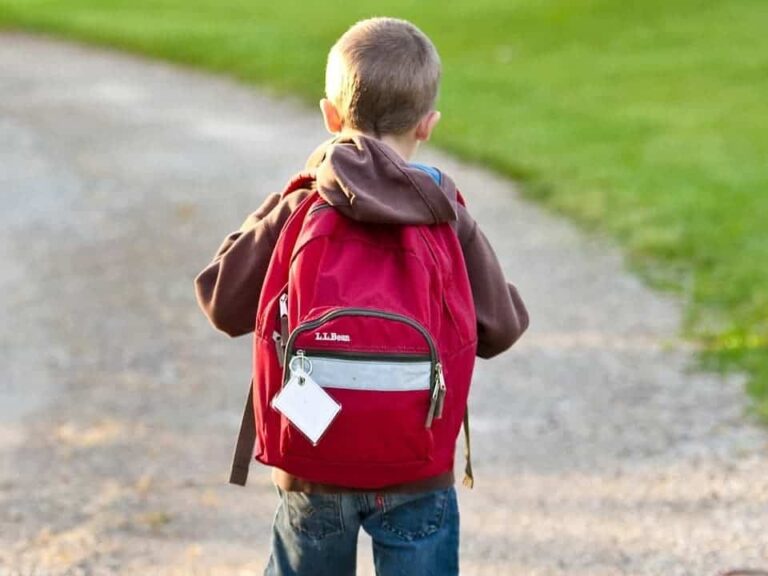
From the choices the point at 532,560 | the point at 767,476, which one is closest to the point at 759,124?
the point at 767,476

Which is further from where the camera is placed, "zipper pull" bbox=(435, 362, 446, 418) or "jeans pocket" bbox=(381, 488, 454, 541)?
"jeans pocket" bbox=(381, 488, 454, 541)

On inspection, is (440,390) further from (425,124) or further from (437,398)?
(425,124)

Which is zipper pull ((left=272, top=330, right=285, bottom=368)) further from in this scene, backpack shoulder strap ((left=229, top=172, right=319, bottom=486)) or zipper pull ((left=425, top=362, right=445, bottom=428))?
zipper pull ((left=425, top=362, right=445, bottom=428))

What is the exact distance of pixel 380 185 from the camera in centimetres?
239

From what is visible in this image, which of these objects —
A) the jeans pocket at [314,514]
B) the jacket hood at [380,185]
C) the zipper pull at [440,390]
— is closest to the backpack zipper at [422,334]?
the zipper pull at [440,390]

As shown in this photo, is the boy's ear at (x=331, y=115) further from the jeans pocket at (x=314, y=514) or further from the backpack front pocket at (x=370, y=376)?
the jeans pocket at (x=314, y=514)

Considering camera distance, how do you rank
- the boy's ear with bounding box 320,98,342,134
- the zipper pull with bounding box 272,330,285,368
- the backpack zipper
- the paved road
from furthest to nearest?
the paved road → the boy's ear with bounding box 320,98,342,134 → the zipper pull with bounding box 272,330,285,368 → the backpack zipper

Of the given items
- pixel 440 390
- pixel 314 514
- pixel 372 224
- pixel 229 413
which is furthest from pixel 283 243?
pixel 229 413

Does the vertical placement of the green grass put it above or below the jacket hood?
below

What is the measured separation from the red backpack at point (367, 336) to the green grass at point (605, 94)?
2977mm

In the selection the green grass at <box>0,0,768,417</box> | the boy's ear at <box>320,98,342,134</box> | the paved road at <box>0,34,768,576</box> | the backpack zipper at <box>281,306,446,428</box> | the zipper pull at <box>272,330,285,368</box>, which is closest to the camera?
the backpack zipper at <box>281,306,446,428</box>

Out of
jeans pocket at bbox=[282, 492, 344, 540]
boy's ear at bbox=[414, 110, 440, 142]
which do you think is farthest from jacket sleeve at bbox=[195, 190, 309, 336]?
jeans pocket at bbox=[282, 492, 344, 540]

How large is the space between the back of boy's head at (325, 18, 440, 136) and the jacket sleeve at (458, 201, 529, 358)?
22 centimetres

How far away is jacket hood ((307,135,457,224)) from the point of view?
2352 mm
